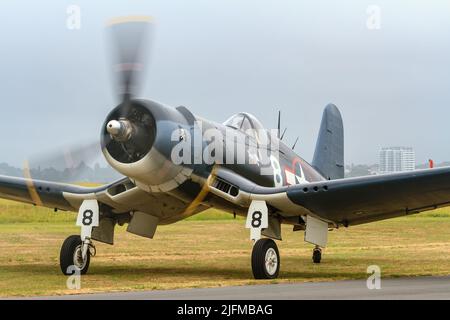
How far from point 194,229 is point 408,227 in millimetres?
8492

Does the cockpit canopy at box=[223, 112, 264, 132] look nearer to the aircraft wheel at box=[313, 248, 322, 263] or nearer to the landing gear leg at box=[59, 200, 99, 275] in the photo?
the landing gear leg at box=[59, 200, 99, 275]

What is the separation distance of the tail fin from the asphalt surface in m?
7.31

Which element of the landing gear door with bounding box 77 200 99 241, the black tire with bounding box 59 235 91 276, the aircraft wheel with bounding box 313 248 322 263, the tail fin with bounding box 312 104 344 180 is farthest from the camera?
the tail fin with bounding box 312 104 344 180

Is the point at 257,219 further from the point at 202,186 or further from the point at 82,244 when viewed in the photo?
the point at 82,244

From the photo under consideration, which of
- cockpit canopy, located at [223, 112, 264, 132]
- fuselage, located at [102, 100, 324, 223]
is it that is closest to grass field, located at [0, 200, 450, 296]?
fuselage, located at [102, 100, 324, 223]

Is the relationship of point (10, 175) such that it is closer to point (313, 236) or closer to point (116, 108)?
point (116, 108)

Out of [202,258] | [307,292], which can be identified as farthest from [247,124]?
[307,292]

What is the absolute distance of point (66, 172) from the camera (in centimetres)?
1445

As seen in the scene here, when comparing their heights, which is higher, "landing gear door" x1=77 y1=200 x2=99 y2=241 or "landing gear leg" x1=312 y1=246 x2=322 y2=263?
"landing gear door" x1=77 y1=200 x2=99 y2=241

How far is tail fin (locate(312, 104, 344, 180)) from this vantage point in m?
20.6

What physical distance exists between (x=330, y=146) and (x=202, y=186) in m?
6.80
